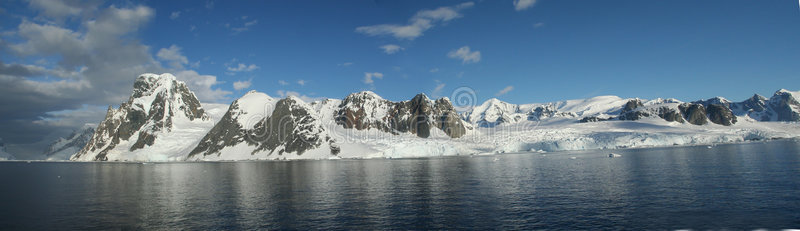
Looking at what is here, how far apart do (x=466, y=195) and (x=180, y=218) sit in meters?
33.1

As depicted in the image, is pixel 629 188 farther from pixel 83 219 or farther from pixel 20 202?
pixel 20 202

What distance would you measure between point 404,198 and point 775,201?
38343 mm

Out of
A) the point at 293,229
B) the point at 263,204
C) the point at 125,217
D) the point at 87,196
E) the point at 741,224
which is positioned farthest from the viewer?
the point at 87,196

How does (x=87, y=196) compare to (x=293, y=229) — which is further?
(x=87, y=196)

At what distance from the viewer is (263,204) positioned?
48.7 metres

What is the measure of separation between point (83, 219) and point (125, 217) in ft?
12.3

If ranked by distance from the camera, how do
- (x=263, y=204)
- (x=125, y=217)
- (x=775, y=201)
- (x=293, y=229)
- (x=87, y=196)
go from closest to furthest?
1. (x=293, y=229)
2. (x=775, y=201)
3. (x=125, y=217)
4. (x=263, y=204)
5. (x=87, y=196)

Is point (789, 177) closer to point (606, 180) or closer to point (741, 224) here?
point (606, 180)

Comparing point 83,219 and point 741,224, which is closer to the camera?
point 741,224

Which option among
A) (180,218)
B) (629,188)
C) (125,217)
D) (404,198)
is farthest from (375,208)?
(629,188)

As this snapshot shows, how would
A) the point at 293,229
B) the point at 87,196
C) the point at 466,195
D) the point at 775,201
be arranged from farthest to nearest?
the point at 87,196, the point at 466,195, the point at 775,201, the point at 293,229

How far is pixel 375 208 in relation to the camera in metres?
43.9

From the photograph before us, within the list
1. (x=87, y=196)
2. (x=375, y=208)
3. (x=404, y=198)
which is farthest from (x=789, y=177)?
(x=87, y=196)

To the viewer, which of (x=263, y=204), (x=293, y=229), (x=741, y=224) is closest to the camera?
(x=741, y=224)
